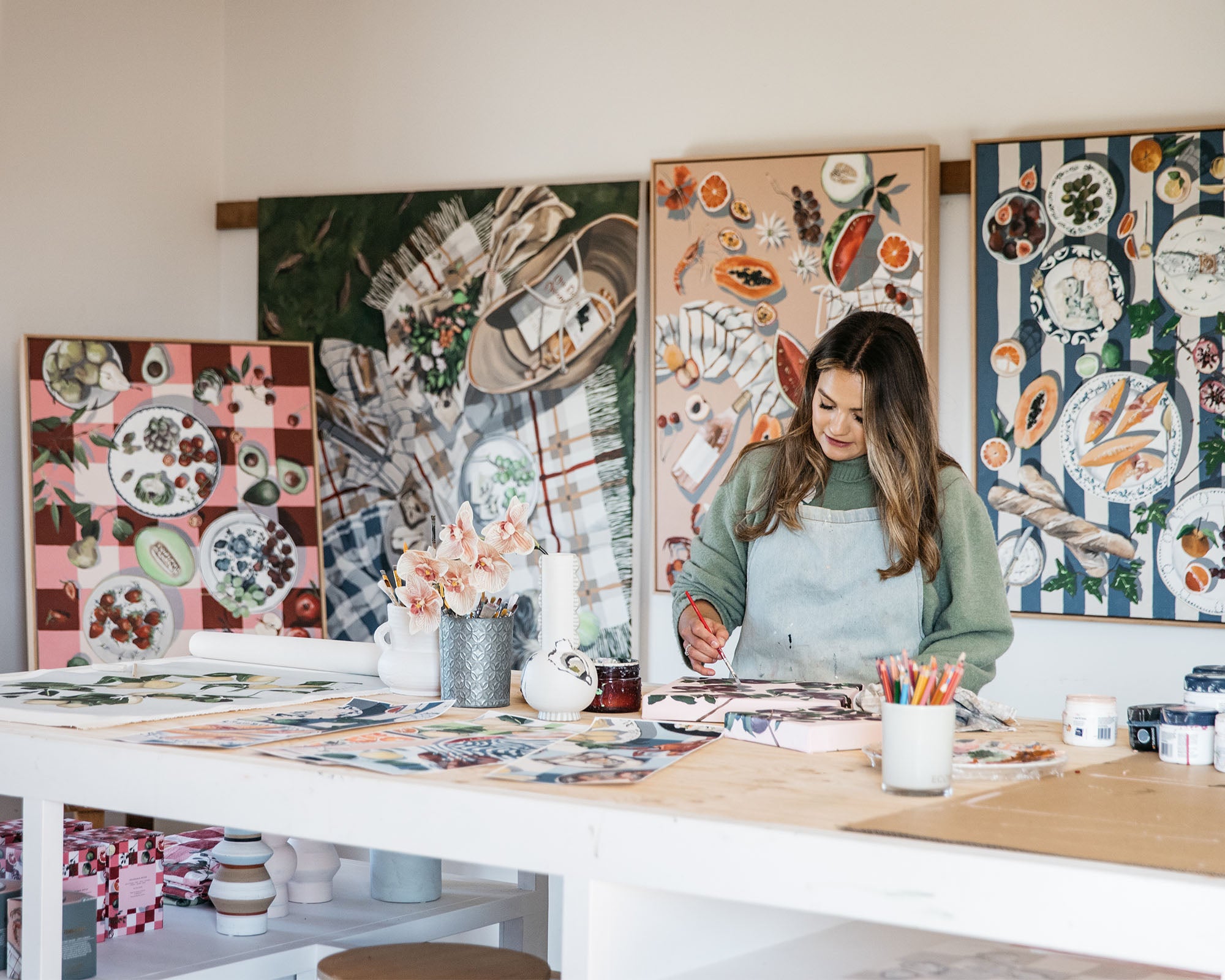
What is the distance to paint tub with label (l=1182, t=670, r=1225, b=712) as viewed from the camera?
1629 mm

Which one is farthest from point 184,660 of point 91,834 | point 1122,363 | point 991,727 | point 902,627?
point 1122,363

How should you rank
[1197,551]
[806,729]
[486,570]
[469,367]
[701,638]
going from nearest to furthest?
[806,729] < [486,570] < [701,638] < [1197,551] < [469,367]

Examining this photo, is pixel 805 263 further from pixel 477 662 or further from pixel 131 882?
pixel 131 882

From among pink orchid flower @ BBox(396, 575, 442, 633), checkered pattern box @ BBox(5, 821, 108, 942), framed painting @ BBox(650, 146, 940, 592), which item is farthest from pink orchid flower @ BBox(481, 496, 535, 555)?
framed painting @ BBox(650, 146, 940, 592)

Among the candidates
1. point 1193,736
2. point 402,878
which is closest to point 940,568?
point 1193,736

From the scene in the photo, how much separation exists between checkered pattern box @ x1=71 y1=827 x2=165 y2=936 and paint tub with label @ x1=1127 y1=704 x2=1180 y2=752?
1.33m

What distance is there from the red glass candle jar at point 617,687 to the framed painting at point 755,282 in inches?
80.4

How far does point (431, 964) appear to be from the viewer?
1.83m

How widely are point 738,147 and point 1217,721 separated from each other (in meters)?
2.83

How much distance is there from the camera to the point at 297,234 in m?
4.60

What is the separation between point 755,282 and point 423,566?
219 centimetres

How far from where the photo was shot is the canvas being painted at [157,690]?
183cm

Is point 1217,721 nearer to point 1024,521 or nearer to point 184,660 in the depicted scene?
point 184,660

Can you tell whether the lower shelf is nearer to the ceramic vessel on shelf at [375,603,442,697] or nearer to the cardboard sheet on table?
the ceramic vessel on shelf at [375,603,442,697]
